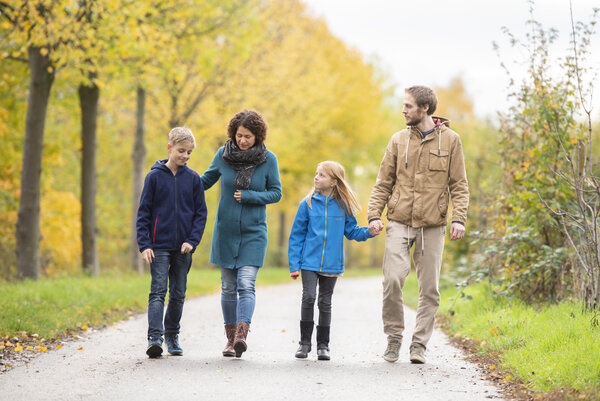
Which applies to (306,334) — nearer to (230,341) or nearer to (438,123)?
(230,341)

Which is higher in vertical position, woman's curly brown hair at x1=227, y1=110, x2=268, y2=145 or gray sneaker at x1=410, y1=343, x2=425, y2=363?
woman's curly brown hair at x1=227, y1=110, x2=268, y2=145

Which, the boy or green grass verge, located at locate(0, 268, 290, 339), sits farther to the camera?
green grass verge, located at locate(0, 268, 290, 339)

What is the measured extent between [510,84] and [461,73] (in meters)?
40.9

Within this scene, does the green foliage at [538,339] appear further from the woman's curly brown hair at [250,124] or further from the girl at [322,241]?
the woman's curly brown hair at [250,124]

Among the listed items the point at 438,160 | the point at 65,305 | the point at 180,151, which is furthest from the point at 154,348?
the point at 65,305

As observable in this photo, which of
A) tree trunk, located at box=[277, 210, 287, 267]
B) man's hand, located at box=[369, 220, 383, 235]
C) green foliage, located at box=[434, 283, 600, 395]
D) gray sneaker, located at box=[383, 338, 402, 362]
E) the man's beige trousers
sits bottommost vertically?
tree trunk, located at box=[277, 210, 287, 267]

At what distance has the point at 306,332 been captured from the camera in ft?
21.2

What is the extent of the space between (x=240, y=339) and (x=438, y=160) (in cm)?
Answer: 234

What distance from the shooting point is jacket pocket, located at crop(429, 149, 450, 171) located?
6.30 meters

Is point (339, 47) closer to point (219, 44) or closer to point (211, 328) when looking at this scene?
point (219, 44)

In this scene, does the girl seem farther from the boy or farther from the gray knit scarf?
the boy

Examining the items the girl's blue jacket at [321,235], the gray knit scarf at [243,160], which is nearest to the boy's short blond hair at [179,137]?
the gray knit scarf at [243,160]

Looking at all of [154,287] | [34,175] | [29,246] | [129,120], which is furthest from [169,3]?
[129,120]

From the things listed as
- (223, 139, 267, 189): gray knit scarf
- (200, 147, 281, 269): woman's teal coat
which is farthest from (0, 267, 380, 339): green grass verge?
(223, 139, 267, 189): gray knit scarf
